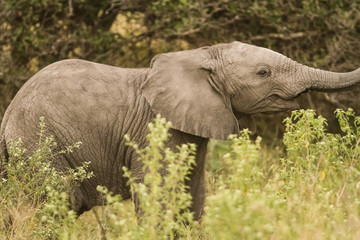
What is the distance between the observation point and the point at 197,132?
20.1 feet

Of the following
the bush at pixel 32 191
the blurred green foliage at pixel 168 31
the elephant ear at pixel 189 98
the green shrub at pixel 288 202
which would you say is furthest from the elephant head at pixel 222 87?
the blurred green foliage at pixel 168 31

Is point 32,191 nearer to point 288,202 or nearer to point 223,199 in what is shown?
point 288,202

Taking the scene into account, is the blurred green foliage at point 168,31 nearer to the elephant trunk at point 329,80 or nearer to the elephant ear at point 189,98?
the elephant ear at point 189,98

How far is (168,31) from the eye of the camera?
8883 mm

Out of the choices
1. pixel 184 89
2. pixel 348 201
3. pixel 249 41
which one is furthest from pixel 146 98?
pixel 249 41

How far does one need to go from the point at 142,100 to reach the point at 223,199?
91.2 inches

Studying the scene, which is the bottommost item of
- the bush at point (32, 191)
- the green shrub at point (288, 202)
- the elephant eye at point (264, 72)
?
the bush at point (32, 191)

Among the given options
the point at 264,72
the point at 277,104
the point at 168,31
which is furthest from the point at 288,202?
the point at 168,31

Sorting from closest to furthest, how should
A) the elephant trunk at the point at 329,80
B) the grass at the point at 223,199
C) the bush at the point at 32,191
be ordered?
the grass at the point at 223,199
the bush at the point at 32,191
the elephant trunk at the point at 329,80

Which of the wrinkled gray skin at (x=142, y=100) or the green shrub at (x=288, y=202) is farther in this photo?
the wrinkled gray skin at (x=142, y=100)

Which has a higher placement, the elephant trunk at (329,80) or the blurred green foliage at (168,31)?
the elephant trunk at (329,80)

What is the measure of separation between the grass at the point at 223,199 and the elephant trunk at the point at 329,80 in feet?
0.78

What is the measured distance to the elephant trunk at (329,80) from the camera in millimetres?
5973

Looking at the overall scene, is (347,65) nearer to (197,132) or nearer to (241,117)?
(241,117)
